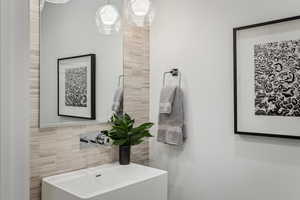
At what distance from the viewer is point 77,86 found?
6.47 ft

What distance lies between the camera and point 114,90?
7.16 ft

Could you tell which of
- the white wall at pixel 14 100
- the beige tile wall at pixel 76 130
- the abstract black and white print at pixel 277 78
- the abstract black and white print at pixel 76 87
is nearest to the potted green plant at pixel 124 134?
the beige tile wall at pixel 76 130

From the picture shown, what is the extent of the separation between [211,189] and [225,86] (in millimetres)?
761

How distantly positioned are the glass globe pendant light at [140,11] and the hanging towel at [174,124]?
22.9 inches

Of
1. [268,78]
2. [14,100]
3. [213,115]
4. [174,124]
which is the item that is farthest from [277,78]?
[14,100]

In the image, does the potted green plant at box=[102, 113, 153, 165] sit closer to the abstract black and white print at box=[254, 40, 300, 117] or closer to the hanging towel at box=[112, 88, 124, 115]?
the hanging towel at box=[112, 88, 124, 115]

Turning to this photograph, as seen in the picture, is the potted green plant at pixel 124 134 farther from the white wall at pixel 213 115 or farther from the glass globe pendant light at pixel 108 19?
the glass globe pendant light at pixel 108 19

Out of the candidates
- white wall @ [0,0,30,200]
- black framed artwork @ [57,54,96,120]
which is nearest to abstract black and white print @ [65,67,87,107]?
black framed artwork @ [57,54,96,120]

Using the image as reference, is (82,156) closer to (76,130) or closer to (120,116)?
(76,130)

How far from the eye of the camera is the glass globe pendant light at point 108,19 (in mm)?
2084

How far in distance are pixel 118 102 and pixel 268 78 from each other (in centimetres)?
112

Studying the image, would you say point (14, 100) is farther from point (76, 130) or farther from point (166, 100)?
point (166, 100)

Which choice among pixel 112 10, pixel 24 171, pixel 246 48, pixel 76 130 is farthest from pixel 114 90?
pixel 24 171

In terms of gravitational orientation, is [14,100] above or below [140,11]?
below
